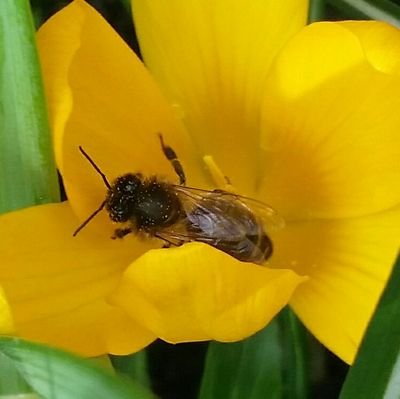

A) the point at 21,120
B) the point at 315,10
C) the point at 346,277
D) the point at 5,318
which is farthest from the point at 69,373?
the point at 315,10

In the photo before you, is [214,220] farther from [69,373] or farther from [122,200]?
[69,373]

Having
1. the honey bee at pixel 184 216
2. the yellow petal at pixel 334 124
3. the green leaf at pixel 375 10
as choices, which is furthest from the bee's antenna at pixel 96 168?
the green leaf at pixel 375 10

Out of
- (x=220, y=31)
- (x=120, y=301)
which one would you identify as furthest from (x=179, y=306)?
(x=220, y=31)

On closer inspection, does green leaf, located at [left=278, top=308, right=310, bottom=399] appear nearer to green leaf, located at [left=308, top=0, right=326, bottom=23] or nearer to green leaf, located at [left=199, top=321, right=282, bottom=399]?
green leaf, located at [left=199, top=321, right=282, bottom=399]

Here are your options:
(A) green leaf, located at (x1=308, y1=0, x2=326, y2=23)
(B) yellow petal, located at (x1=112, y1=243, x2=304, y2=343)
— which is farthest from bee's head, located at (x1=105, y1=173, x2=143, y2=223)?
(A) green leaf, located at (x1=308, y1=0, x2=326, y2=23)

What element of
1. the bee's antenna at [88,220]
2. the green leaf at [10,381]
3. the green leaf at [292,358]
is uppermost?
the bee's antenna at [88,220]

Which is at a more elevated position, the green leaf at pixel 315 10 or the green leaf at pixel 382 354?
the green leaf at pixel 315 10

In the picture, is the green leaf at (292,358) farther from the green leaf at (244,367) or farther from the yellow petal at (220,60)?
the yellow petal at (220,60)
